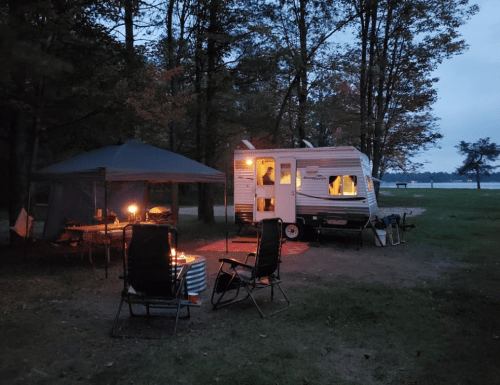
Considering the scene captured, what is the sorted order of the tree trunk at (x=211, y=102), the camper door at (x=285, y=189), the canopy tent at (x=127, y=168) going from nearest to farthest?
the canopy tent at (x=127, y=168)
the camper door at (x=285, y=189)
the tree trunk at (x=211, y=102)

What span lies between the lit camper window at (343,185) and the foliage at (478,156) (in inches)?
2602

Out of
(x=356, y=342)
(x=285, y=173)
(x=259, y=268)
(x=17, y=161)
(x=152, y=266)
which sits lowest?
(x=356, y=342)

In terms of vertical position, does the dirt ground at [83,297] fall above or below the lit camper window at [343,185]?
below

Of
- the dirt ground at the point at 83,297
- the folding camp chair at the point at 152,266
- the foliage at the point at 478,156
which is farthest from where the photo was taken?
the foliage at the point at 478,156

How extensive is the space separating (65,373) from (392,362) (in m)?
3.02

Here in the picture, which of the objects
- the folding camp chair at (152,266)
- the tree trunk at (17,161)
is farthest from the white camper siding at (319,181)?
the folding camp chair at (152,266)

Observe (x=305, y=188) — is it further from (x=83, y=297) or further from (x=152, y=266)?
(x=152, y=266)

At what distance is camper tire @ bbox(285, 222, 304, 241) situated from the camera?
11.9m

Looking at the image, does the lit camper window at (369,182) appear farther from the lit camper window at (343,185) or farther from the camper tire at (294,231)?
the camper tire at (294,231)

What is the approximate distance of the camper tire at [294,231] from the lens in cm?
1189

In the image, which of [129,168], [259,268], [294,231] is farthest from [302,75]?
[259,268]

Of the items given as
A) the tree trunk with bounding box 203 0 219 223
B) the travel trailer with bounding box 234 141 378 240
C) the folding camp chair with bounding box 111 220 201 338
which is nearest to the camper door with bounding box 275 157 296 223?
the travel trailer with bounding box 234 141 378 240

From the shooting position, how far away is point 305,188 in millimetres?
11828

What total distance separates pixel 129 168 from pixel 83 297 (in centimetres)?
257
